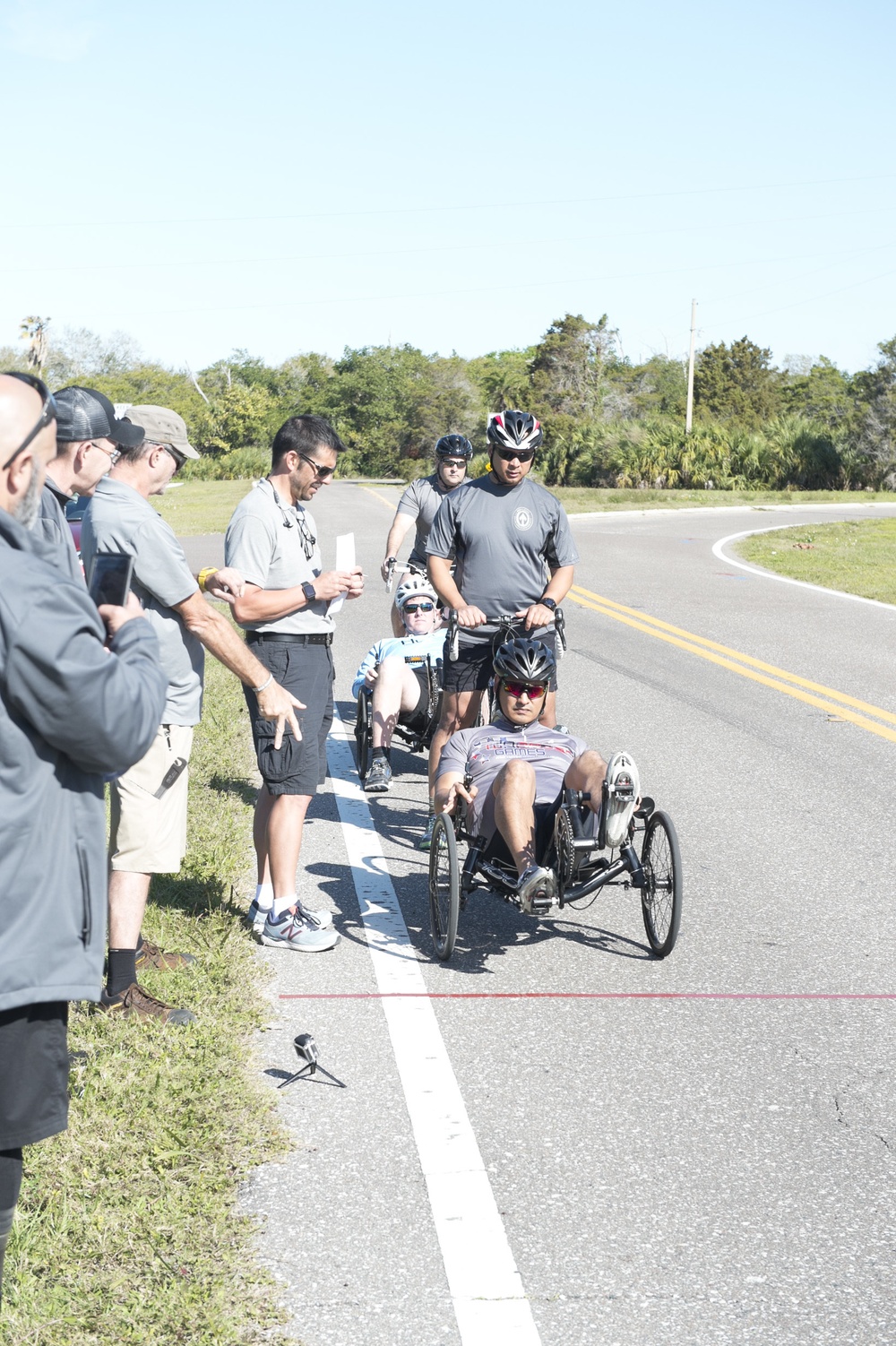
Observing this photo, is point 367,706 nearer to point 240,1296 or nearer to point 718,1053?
point 718,1053

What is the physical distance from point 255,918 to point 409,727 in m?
3.32

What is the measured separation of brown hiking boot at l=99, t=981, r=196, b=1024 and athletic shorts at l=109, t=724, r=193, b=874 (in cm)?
43

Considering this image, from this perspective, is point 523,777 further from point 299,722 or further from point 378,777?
point 378,777

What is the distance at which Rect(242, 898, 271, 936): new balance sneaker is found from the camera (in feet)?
18.4

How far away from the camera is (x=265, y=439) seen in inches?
4186

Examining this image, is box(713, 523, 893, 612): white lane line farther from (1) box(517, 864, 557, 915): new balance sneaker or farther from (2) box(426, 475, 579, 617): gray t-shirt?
(1) box(517, 864, 557, 915): new balance sneaker

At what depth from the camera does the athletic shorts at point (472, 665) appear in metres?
6.84

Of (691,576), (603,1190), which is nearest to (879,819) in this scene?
(603,1190)

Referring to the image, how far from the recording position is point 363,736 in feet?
28.3

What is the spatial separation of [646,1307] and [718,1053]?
1476 millimetres

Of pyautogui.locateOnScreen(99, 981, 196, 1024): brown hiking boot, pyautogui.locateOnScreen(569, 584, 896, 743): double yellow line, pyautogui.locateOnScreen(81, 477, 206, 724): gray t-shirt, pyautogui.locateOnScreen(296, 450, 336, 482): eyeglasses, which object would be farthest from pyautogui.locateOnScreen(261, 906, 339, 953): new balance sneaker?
pyautogui.locateOnScreen(569, 584, 896, 743): double yellow line

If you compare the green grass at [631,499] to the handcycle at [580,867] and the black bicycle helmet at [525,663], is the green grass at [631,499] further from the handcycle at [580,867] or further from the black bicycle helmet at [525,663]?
the handcycle at [580,867]

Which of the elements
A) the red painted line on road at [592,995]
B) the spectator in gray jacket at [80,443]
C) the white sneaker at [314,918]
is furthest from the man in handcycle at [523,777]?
the spectator in gray jacket at [80,443]

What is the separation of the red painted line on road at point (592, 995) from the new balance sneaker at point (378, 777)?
10.1 feet
